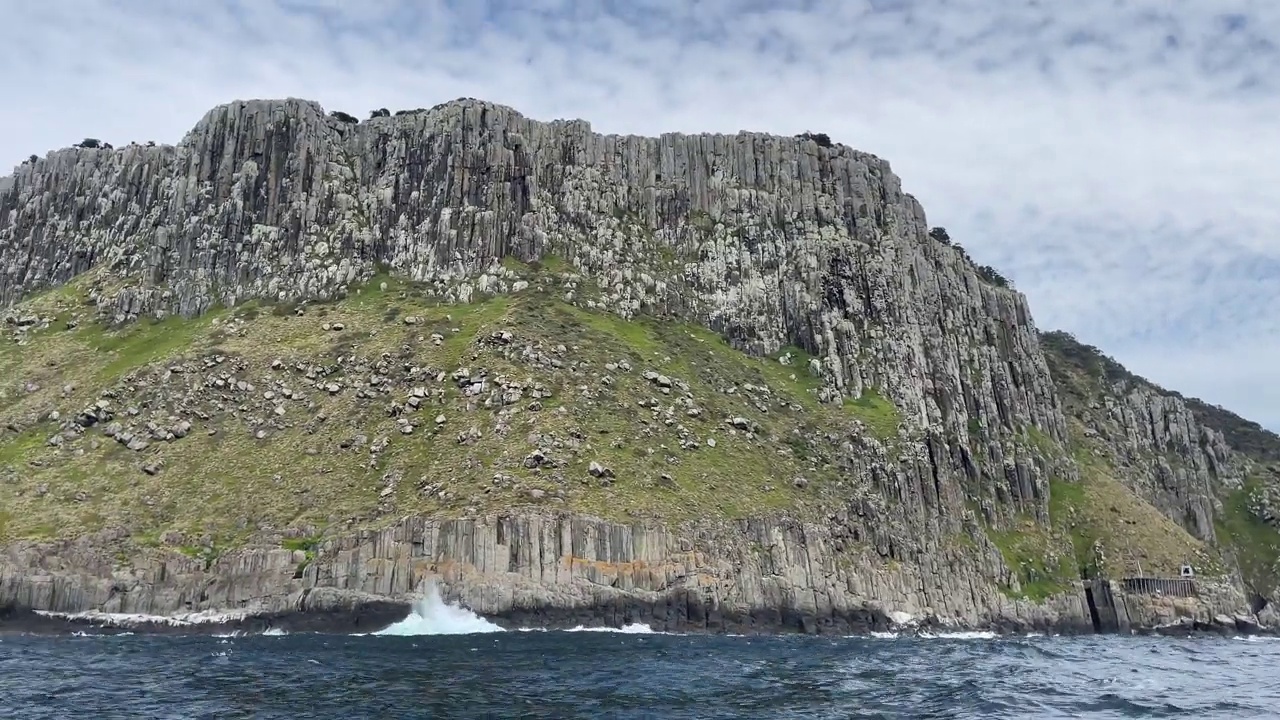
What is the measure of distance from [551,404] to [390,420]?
1823cm

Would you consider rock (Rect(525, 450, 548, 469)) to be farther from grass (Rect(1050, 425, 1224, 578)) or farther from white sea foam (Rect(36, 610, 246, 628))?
grass (Rect(1050, 425, 1224, 578))

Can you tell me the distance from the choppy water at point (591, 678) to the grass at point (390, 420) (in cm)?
1881

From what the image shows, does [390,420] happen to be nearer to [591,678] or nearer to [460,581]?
[460,581]

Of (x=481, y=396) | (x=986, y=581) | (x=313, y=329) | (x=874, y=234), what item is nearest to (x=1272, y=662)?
(x=986, y=581)

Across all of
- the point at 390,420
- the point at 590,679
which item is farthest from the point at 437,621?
the point at 590,679

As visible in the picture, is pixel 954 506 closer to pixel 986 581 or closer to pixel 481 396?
pixel 986 581

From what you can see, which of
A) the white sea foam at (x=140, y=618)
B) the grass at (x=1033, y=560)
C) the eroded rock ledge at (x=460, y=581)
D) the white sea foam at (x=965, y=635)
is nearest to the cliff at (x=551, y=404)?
the eroded rock ledge at (x=460, y=581)

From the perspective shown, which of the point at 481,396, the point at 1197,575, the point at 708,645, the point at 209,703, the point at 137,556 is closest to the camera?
the point at 209,703

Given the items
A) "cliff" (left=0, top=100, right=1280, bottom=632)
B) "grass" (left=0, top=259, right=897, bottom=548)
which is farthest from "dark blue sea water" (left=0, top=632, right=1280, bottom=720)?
"grass" (left=0, top=259, right=897, bottom=548)

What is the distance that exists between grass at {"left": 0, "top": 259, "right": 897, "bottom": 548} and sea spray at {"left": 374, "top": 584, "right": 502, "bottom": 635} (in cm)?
984

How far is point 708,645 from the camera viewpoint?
7938 cm

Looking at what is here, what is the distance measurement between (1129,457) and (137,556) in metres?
157

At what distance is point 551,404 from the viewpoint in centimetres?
11100

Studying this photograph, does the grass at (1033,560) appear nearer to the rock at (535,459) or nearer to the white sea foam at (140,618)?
the rock at (535,459)
